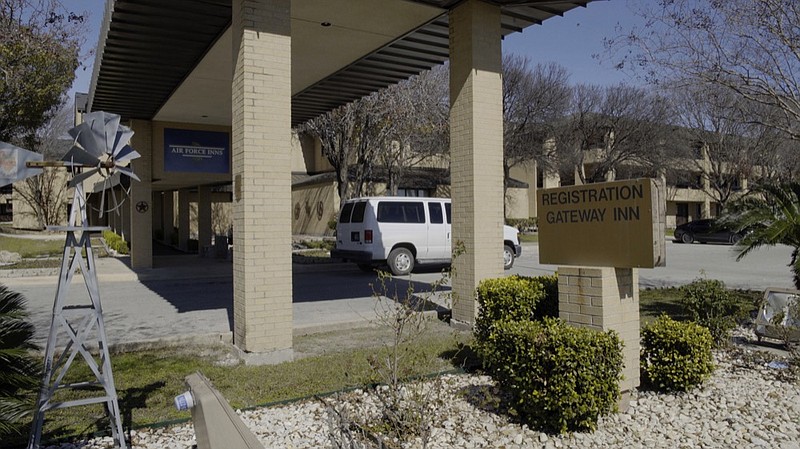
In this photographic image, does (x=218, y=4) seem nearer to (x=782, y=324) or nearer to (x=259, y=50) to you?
(x=259, y=50)

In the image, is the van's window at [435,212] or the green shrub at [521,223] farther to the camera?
the green shrub at [521,223]

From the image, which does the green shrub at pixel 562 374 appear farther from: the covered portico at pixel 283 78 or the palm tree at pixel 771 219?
the palm tree at pixel 771 219

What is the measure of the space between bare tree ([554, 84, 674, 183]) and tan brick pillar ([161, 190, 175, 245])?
82.0ft

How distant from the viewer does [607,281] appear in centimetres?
491

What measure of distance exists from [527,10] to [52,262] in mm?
16497

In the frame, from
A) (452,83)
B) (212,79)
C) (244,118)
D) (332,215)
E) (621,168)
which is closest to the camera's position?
(244,118)

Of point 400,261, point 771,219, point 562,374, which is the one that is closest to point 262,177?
point 562,374

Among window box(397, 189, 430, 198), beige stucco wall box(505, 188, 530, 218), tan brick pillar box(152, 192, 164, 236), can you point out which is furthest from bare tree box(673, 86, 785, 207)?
tan brick pillar box(152, 192, 164, 236)

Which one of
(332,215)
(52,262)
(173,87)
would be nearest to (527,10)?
(173,87)

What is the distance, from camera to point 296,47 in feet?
34.9

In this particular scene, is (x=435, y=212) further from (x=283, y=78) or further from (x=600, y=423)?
(x=600, y=423)

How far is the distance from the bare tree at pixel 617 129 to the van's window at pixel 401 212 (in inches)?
976

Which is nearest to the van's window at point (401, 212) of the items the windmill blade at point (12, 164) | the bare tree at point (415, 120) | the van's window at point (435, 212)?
the van's window at point (435, 212)

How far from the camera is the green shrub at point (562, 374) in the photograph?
14.5ft
